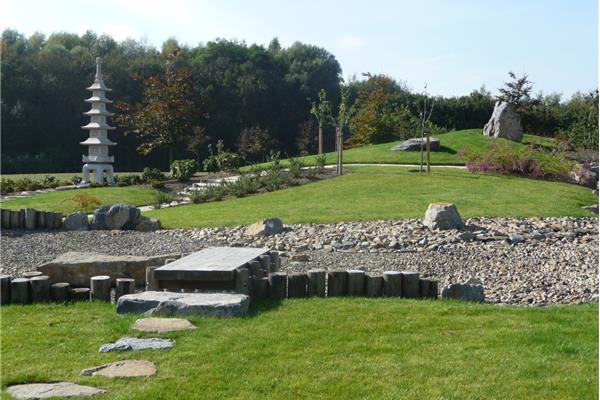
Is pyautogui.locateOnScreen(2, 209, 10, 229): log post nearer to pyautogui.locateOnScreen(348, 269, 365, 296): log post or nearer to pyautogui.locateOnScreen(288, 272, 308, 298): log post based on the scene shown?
pyautogui.locateOnScreen(288, 272, 308, 298): log post

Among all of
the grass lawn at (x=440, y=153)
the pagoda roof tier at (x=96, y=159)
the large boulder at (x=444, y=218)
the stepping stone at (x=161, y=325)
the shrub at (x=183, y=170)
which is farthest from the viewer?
the grass lawn at (x=440, y=153)

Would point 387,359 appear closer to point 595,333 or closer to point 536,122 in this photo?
point 595,333

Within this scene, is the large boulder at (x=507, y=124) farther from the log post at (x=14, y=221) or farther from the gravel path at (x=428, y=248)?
the log post at (x=14, y=221)

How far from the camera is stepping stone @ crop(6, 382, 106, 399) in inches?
142

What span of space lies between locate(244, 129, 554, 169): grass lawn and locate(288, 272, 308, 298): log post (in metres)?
20.5

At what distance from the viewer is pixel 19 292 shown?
20.0ft

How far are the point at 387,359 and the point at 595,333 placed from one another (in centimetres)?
199

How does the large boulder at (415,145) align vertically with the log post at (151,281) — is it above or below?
above

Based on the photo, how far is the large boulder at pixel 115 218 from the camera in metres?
13.4

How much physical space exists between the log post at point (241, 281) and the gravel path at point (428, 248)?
2.72m

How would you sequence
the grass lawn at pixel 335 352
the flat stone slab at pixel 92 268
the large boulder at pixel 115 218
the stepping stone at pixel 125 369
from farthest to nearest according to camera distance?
the large boulder at pixel 115 218 → the flat stone slab at pixel 92 268 → the stepping stone at pixel 125 369 → the grass lawn at pixel 335 352

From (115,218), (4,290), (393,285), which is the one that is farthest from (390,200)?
(4,290)

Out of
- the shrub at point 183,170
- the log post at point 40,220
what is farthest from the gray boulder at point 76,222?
the shrub at point 183,170

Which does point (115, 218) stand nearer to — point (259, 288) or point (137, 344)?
point (259, 288)
